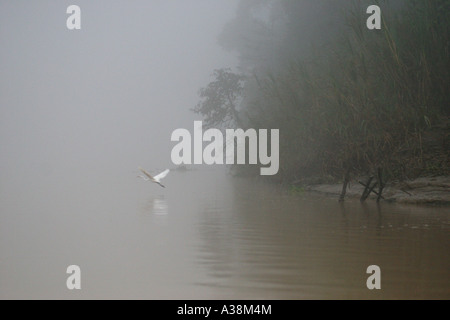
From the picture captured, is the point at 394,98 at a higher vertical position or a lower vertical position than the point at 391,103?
higher

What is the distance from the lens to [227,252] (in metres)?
6.89

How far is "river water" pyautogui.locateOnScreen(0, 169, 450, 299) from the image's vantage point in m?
5.14

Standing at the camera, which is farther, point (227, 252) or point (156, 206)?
point (156, 206)

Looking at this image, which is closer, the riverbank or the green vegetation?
the riverbank

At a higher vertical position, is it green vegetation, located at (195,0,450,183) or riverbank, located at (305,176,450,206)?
green vegetation, located at (195,0,450,183)

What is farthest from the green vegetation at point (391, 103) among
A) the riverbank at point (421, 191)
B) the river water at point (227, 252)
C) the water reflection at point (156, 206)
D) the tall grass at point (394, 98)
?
the water reflection at point (156, 206)

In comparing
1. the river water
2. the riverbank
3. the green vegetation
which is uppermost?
the green vegetation

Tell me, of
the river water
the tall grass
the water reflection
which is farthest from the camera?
the tall grass

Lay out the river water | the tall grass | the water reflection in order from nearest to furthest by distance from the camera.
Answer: the river water < the water reflection < the tall grass

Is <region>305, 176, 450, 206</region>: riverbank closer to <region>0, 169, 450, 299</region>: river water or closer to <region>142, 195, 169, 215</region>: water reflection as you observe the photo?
<region>0, 169, 450, 299</region>: river water

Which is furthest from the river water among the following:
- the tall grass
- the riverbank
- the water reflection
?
the tall grass

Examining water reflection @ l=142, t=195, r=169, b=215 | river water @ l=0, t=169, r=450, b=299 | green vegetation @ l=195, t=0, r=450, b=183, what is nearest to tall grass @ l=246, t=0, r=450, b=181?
green vegetation @ l=195, t=0, r=450, b=183

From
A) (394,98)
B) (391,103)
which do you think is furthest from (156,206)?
(394,98)

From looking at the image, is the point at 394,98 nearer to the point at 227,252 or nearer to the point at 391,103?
the point at 391,103
